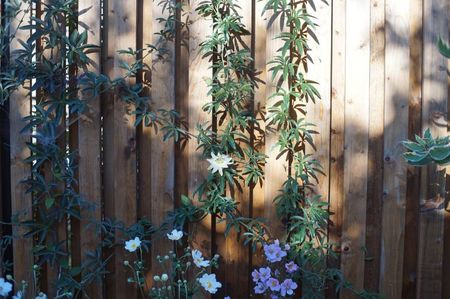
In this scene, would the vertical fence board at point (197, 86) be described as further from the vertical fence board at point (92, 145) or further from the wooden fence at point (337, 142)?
the vertical fence board at point (92, 145)

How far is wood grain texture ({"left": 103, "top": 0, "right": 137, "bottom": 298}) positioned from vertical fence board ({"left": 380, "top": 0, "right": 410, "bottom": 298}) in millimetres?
1406

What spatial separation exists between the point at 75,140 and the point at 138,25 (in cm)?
74

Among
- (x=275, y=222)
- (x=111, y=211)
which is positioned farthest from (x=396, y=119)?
(x=111, y=211)

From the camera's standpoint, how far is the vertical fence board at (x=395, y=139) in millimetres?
3166

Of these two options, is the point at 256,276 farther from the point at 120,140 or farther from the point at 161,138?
the point at 120,140

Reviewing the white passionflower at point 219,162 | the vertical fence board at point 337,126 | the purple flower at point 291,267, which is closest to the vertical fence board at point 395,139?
the vertical fence board at point 337,126

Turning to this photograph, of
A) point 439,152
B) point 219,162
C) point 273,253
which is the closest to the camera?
point 439,152

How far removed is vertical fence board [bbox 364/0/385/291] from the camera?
3.18m

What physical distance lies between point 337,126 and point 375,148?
0.24 meters

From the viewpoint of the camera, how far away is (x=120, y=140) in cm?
325

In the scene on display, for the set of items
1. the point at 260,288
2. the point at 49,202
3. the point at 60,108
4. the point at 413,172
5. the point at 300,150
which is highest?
the point at 60,108

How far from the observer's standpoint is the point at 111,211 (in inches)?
130

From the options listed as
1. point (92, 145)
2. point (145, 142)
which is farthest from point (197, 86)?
point (92, 145)

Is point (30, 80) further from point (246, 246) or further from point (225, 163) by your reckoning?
point (246, 246)
